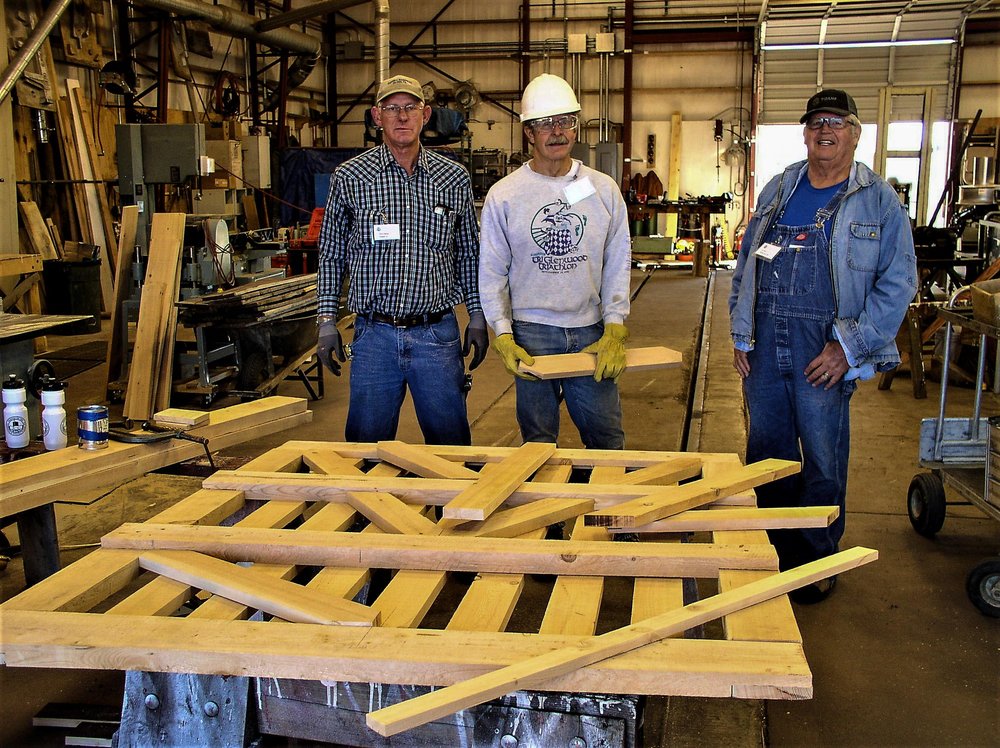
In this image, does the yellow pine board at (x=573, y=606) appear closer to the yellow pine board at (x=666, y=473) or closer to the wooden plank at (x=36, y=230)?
the yellow pine board at (x=666, y=473)

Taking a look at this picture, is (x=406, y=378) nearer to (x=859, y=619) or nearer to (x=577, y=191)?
(x=577, y=191)

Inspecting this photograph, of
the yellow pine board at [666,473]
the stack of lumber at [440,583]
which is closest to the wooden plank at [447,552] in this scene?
the stack of lumber at [440,583]

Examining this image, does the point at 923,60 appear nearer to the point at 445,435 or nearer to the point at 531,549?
the point at 445,435

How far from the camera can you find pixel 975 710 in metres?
2.50

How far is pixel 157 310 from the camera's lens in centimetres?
556

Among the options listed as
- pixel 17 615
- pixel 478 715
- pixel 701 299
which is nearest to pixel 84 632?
pixel 17 615

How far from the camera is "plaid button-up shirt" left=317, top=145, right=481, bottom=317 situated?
10.4 feet

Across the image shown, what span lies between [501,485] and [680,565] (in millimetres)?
557

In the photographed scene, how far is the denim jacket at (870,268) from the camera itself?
2.84 meters

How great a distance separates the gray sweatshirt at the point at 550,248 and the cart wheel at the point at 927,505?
152 cm

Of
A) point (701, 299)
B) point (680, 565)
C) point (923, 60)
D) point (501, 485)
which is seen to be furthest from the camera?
point (923, 60)

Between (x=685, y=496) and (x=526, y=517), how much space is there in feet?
1.24

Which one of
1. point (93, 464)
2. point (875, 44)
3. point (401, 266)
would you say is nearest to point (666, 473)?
point (401, 266)

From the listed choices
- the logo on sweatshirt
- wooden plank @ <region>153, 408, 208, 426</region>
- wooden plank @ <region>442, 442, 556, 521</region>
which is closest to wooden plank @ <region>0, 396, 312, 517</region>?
wooden plank @ <region>153, 408, 208, 426</region>
